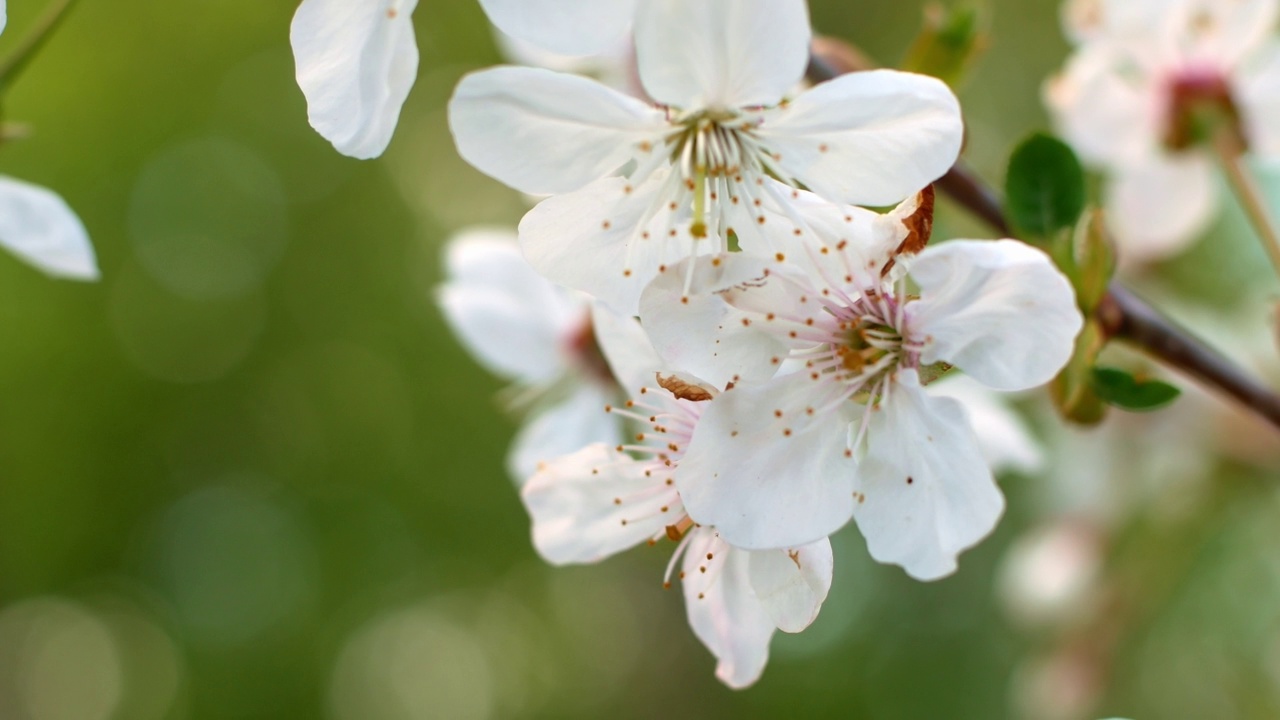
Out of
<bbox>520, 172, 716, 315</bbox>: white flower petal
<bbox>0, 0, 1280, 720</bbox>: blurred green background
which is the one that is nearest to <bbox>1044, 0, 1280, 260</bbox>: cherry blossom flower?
<bbox>520, 172, 716, 315</bbox>: white flower petal

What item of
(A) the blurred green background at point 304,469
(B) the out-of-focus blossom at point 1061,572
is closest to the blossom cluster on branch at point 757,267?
(B) the out-of-focus blossom at point 1061,572

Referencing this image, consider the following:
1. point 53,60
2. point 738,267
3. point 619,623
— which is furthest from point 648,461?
point 619,623

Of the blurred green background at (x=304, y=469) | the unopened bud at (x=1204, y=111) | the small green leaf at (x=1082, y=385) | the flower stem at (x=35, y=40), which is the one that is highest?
the flower stem at (x=35, y=40)

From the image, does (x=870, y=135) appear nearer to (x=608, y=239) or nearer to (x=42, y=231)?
(x=608, y=239)

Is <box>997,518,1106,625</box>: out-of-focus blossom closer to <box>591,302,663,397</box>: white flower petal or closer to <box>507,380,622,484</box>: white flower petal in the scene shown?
<box>507,380,622,484</box>: white flower petal

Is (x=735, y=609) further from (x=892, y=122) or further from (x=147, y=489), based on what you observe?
(x=147, y=489)

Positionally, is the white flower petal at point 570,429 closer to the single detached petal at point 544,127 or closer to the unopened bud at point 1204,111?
the single detached petal at point 544,127

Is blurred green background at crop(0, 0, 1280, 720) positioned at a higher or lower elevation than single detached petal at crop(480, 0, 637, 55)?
lower
